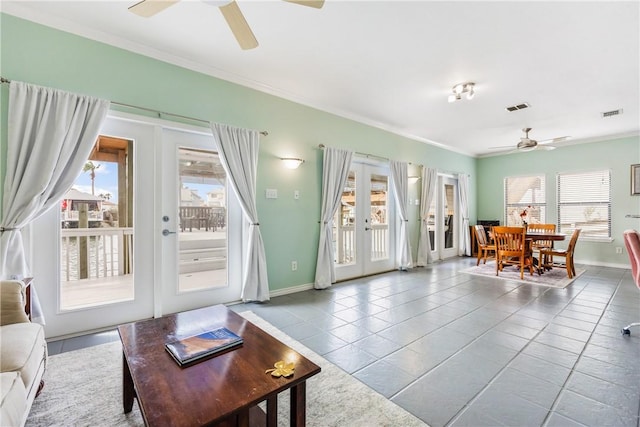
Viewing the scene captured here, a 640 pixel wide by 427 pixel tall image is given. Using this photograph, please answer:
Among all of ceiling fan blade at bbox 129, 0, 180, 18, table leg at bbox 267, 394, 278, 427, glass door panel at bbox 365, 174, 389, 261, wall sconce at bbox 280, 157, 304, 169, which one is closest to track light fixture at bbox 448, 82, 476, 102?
glass door panel at bbox 365, 174, 389, 261

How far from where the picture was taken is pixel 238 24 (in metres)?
1.94

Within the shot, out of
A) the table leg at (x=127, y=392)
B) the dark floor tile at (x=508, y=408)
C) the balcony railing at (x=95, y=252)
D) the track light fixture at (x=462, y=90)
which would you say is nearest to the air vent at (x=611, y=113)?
the track light fixture at (x=462, y=90)

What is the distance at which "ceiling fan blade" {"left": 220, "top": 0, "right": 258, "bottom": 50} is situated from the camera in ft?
5.90

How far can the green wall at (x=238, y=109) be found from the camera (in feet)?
8.04

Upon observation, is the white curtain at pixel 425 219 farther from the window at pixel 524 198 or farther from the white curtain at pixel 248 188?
the white curtain at pixel 248 188

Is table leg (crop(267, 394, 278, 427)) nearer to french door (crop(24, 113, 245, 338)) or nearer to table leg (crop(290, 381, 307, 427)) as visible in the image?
table leg (crop(290, 381, 307, 427))

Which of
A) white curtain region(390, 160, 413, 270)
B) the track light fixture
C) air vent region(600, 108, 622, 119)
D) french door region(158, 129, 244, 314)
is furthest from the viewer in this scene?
white curtain region(390, 160, 413, 270)

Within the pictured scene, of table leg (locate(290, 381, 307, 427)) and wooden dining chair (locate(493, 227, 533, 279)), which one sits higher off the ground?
wooden dining chair (locate(493, 227, 533, 279))

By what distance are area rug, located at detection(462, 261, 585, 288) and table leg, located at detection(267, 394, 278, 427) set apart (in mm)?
4871

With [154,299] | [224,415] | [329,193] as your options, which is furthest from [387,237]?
[224,415]

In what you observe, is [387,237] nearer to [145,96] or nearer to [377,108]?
[377,108]

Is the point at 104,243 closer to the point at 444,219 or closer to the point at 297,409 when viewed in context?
the point at 297,409

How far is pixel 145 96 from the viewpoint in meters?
2.93

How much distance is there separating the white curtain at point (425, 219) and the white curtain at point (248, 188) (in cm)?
377
